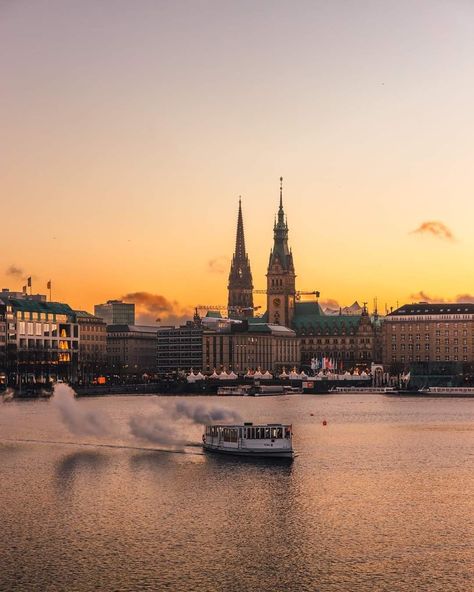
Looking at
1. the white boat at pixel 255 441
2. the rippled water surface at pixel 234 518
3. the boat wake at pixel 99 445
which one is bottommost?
the rippled water surface at pixel 234 518

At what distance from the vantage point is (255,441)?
7962 centimetres

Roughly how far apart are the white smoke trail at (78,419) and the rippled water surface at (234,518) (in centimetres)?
606

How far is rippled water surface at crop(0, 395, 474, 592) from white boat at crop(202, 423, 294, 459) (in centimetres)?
168

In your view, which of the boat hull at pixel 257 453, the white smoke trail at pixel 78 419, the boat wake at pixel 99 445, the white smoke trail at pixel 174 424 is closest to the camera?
the boat hull at pixel 257 453

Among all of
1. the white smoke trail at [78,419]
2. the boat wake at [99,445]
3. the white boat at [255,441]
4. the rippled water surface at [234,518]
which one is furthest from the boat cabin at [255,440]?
the white smoke trail at [78,419]

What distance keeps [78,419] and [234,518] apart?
157 ft

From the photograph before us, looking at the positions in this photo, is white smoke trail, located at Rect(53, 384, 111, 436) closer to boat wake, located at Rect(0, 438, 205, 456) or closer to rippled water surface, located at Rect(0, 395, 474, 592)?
boat wake, located at Rect(0, 438, 205, 456)

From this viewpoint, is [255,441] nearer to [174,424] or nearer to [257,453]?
[257,453]

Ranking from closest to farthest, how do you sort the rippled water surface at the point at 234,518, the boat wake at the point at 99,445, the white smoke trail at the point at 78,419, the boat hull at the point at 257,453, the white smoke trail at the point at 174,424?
the rippled water surface at the point at 234,518 → the boat hull at the point at 257,453 → the boat wake at the point at 99,445 → the white smoke trail at the point at 174,424 → the white smoke trail at the point at 78,419

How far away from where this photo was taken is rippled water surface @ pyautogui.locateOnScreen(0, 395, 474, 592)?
146 feet

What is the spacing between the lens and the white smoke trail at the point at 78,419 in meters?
98.9

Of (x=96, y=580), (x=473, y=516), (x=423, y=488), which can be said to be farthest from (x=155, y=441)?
(x=96, y=580)

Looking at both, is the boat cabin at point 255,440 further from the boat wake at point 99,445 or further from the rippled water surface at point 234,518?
the boat wake at point 99,445

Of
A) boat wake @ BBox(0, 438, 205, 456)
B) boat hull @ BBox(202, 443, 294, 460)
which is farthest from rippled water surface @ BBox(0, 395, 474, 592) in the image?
boat hull @ BBox(202, 443, 294, 460)
